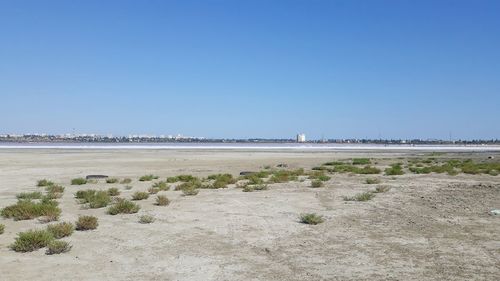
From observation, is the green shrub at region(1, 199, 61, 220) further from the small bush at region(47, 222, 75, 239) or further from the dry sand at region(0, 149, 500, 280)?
the small bush at region(47, 222, 75, 239)

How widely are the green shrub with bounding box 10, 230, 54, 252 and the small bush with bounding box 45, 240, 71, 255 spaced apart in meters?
0.19

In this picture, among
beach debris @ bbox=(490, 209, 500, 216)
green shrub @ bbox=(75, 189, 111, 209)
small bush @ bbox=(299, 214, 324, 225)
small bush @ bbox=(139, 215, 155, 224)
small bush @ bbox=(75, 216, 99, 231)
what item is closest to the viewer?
small bush @ bbox=(75, 216, 99, 231)

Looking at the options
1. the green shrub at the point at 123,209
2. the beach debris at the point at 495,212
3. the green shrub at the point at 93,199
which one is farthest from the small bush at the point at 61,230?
the beach debris at the point at 495,212

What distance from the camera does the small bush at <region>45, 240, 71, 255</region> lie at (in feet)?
31.0

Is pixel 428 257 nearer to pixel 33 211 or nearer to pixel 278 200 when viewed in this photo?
pixel 278 200

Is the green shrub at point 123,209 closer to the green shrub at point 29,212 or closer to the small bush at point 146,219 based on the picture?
the small bush at point 146,219

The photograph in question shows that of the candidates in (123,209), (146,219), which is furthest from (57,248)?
(123,209)

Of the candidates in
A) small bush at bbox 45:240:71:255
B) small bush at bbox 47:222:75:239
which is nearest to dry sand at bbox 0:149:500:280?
small bush at bbox 45:240:71:255

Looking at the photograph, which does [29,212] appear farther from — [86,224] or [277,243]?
[277,243]

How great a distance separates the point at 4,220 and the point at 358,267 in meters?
9.80

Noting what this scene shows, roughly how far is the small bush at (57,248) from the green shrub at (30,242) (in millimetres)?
195

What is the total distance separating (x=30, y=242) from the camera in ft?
31.8

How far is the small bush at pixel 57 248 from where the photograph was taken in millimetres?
9436

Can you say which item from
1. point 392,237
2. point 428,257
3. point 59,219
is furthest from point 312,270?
point 59,219
